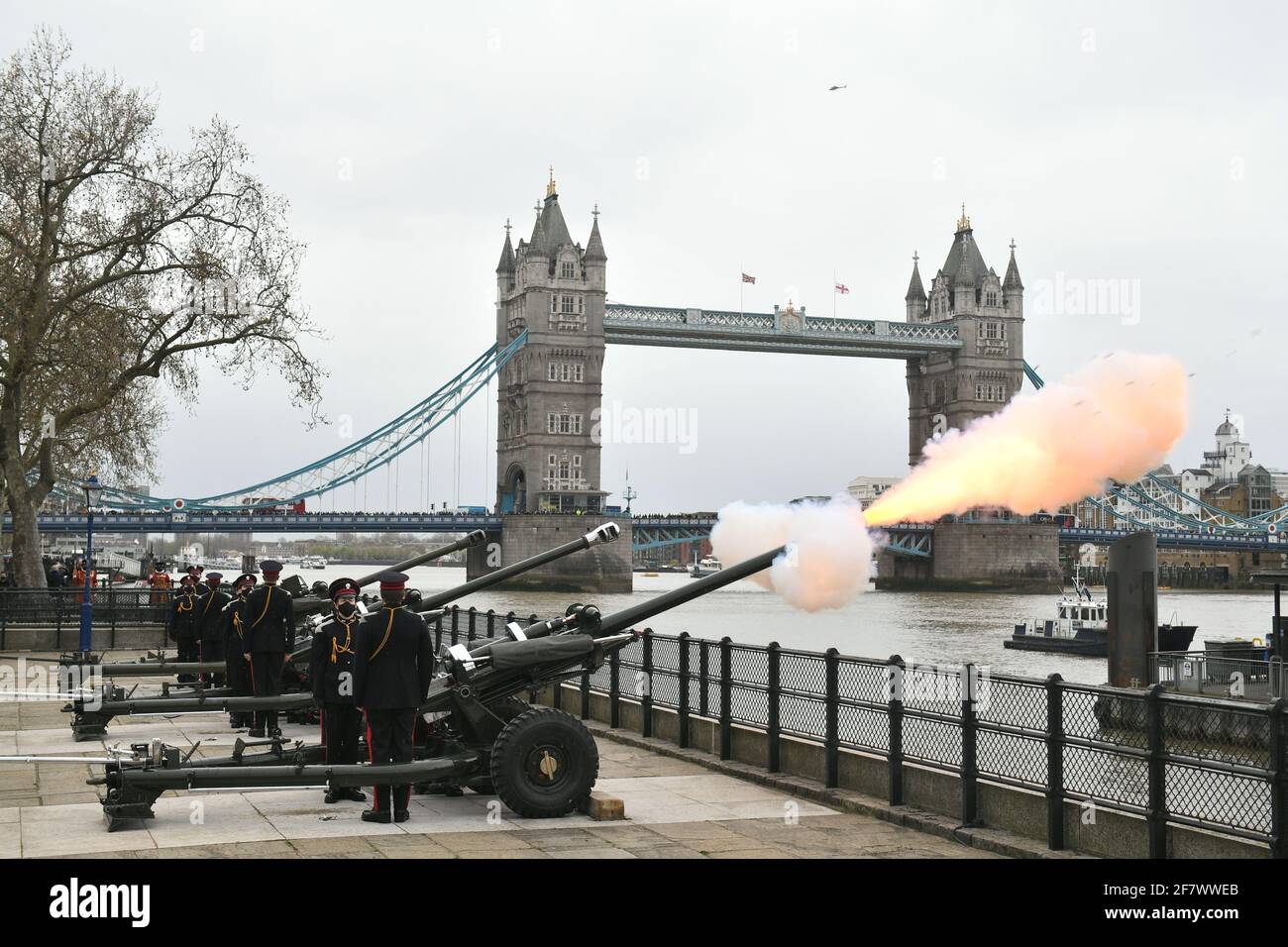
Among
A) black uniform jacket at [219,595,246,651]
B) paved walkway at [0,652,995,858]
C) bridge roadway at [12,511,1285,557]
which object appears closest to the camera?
paved walkway at [0,652,995,858]

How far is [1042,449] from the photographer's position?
13.8m

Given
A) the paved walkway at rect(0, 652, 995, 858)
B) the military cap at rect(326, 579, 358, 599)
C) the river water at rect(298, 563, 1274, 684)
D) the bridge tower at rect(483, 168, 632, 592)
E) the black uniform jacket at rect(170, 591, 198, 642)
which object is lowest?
the river water at rect(298, 563, 1274, 684)

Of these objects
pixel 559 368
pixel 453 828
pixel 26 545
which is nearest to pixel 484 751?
pixel 453 828

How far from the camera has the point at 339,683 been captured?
11.9 metres

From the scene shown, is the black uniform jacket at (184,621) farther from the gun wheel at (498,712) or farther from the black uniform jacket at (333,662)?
the gun wheel at (498,712)

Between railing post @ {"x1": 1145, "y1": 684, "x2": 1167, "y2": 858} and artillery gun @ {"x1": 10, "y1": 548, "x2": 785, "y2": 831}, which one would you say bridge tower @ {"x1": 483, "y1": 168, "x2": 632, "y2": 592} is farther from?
railing post @ {"x1": 1145, "y1": 684, "x2": 1167, "y2": 858}

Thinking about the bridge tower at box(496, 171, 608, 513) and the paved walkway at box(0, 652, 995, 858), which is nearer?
the paved walkway at box(0, 652, 995, 858)

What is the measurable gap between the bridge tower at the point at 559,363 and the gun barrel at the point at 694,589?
105 meters

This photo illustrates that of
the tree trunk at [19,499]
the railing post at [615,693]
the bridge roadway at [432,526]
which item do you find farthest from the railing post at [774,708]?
the bridge roadway at [432,526]

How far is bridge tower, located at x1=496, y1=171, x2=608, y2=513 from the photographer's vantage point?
11969 cm

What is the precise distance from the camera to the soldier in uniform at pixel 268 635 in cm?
1502

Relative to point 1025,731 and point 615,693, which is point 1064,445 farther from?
point 615,693

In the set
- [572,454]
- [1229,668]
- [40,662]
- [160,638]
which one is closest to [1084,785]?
[1229,668]

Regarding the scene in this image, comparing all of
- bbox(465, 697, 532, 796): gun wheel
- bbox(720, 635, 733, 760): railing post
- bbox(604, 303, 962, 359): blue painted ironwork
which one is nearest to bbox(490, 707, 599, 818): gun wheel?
bbox(465, 697, 532, 796): gun wheel
